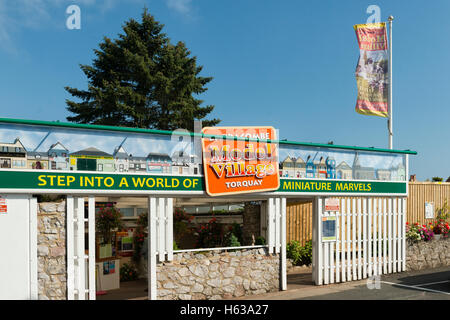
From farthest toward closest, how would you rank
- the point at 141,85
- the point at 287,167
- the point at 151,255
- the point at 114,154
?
the point at 141,85
the point at 287,167
the point at 151,255
the point at 114,154

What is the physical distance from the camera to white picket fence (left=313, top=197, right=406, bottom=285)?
13.0 m

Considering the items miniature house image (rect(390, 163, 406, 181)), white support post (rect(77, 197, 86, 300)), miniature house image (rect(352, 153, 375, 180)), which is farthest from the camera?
miniature house image (rect(390, 163, 406, 181))

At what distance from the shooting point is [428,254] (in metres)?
15.6

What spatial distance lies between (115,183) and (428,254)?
40.4ft

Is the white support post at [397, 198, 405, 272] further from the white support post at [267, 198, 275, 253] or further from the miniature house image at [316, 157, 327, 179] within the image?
the white support post at [267, 198, 275, 253]

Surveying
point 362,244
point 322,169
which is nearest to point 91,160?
point 322,169

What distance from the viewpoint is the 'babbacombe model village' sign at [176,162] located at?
8867 mm

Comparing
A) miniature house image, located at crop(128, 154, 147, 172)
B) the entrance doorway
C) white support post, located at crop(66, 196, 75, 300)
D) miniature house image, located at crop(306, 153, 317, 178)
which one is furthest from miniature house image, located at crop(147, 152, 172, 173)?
the entrance doorway

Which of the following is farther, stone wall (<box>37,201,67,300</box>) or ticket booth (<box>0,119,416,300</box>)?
stone wall (<box>37,201,67,300</box>)

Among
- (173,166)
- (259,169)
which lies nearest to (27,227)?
(173,166)

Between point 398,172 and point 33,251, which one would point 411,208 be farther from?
point 33,251

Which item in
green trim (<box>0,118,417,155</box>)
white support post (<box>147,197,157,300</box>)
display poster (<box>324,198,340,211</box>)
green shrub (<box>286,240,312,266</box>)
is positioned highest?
green trim (<box>0,118,417,155</box>)

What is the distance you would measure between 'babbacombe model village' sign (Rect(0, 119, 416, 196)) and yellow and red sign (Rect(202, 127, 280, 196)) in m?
0.03

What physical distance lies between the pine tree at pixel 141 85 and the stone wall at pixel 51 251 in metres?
21.8
